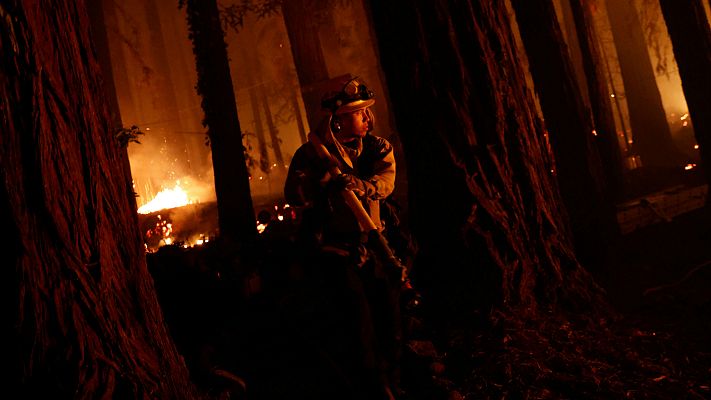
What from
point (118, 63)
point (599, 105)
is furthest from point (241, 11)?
point (118, 63)

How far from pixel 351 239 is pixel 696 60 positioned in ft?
26.0

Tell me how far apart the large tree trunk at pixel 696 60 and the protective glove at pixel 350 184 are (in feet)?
24.6

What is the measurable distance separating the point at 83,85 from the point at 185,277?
4.39 meters

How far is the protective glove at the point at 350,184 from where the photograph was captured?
321 cm

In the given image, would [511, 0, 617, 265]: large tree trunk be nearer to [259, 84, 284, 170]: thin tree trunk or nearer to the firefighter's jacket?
the firefighter's jacket

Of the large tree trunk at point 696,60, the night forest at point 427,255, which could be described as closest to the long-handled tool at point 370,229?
the night forest at point 427,255

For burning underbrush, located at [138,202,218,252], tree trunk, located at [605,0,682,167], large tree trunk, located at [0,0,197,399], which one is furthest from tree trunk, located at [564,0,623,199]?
burning underbrush, located at [138,202,218,252]

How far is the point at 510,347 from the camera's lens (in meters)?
3.17

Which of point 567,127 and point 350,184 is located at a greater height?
point 567,127

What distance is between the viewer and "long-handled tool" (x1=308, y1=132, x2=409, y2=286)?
10.9ft

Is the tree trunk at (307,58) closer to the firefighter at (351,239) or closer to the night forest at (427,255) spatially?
the night forest at (427,255)

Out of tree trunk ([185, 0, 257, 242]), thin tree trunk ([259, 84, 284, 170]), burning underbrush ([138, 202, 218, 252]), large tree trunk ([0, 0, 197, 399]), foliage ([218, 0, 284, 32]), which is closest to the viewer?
large tree trunk ([0, 0, 197, 399])

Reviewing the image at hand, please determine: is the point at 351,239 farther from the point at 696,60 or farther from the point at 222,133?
the point at 696,60

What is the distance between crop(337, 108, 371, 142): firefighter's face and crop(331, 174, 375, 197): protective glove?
513 mm
